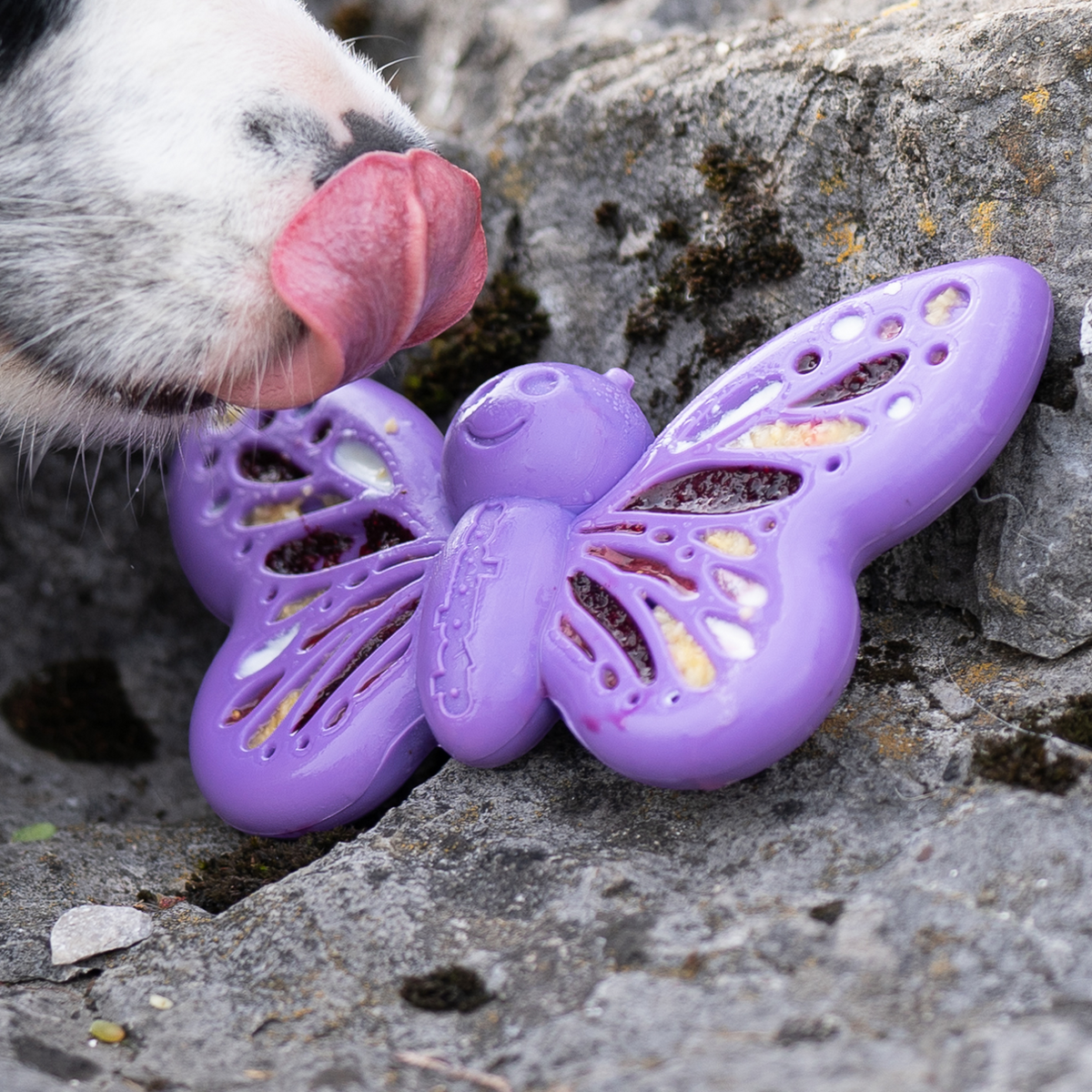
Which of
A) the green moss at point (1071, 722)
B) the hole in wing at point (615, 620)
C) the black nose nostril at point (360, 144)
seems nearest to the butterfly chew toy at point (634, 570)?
the hole in wing at point (615, 620)

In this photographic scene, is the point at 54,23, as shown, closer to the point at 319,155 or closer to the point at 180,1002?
the point at 319,155

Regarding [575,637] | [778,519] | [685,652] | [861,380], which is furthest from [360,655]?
[861,380]

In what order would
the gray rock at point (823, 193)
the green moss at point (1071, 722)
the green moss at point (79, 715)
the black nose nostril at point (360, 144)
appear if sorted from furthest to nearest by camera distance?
the green moss at point (79, 715)
the gray rock at point (823, 193)
the black nose nostril at point (360, 144)
the green moss at point (1071, 722)

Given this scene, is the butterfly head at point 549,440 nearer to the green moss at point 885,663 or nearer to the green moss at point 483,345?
the green moss at point 885,663

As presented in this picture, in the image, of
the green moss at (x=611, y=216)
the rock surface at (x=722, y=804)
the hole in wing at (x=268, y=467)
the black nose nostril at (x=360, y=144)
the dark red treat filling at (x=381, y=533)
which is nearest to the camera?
the rock surface at (x=722, y=804)

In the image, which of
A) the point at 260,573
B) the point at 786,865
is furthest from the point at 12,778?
the point at 786,865

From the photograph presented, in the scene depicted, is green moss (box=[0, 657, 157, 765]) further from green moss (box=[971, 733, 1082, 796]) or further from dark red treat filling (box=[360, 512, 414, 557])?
green moss (box=[971, 733, 1082, 796])

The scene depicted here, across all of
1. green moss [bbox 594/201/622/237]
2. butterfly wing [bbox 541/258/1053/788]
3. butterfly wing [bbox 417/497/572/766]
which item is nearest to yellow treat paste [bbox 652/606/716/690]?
butterfly wing [bbox 541/258/1053/788]
